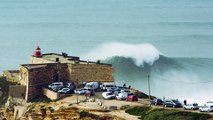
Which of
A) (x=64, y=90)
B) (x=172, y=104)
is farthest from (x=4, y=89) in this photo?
(x=172, y=104)

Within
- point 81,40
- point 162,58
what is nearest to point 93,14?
point 81,40

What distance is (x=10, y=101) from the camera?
36094mm

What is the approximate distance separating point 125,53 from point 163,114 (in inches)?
1679

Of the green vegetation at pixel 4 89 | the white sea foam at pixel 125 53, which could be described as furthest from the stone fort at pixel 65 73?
the white sea foam at pixel 125 53

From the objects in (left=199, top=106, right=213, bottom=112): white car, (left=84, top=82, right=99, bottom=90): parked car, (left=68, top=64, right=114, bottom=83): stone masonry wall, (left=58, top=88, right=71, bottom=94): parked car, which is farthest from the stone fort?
(left=199, top=106, right=213, bottom=112): white car

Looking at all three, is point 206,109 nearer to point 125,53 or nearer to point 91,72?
point 91,72

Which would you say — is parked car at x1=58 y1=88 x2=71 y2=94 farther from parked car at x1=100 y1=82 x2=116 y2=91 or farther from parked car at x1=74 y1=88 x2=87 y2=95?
parked car at x1=100 y1=82 x2=116 y2=91

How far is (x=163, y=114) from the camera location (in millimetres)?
27062

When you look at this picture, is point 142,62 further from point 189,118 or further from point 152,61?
point 189,118

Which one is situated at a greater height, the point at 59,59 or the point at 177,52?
the point at 177,52

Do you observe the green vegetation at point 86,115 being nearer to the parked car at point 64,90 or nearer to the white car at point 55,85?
the parked car at point 64,90

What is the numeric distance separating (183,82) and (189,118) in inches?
1196

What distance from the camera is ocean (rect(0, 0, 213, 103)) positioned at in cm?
5522

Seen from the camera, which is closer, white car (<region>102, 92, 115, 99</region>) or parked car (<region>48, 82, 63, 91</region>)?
white car (<region>102, 92, 115, 99</region>)
